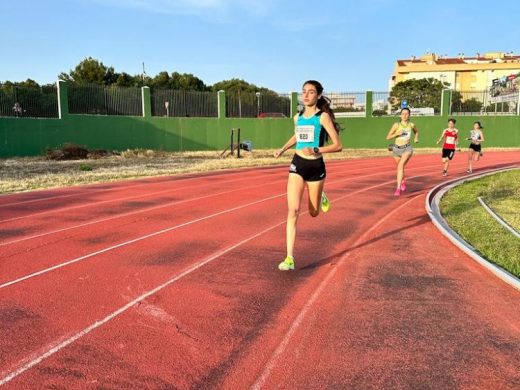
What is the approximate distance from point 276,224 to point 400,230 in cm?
205

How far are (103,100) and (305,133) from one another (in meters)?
23.3

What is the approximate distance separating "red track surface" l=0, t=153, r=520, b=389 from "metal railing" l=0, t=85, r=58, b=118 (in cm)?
1690

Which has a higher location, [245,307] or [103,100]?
[103,100]

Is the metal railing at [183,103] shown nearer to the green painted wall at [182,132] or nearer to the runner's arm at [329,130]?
the green painted wall at [182,132]

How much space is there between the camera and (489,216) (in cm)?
838

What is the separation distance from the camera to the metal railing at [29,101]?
23.2 metres

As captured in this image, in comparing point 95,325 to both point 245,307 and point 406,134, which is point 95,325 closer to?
point 245,307

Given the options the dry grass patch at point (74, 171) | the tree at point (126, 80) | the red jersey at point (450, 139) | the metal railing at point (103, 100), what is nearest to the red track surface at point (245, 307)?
the dry grass patch at point (74, 171)

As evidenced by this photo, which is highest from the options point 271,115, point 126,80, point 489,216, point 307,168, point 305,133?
point 126,80

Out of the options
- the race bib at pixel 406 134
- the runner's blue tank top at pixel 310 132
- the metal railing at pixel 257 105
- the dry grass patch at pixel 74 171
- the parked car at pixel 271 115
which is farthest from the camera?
the parked car at pixel 271 115

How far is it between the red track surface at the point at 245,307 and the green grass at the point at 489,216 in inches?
16.3

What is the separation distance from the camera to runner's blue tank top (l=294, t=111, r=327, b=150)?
5305 millimetres

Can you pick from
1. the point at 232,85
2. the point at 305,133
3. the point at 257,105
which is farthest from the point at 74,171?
the point at 232,85

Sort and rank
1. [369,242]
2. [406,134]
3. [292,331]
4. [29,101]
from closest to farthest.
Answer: [292,331], [369,242], [406,134], [29,101]
